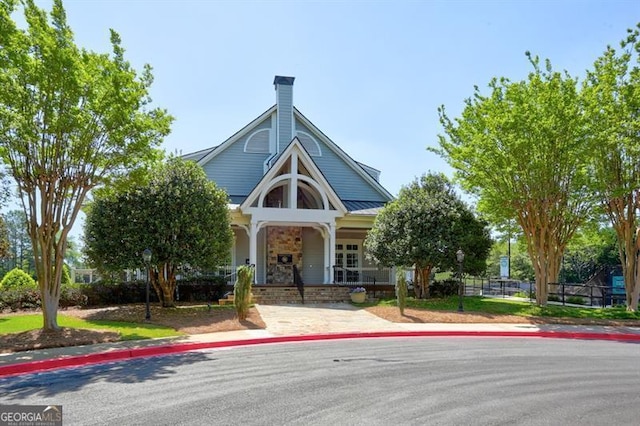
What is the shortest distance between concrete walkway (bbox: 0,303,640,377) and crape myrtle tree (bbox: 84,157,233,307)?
335cm

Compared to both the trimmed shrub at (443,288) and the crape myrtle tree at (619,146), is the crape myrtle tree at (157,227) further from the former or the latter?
the crape myrtle tree at (619,146)

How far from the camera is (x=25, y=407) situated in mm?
5660

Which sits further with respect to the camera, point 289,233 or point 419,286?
point 289,233

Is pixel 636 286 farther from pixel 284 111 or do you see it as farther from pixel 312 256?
pixel 284 111

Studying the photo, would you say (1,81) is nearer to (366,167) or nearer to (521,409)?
(521,409)

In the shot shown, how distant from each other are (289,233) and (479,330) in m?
12.5

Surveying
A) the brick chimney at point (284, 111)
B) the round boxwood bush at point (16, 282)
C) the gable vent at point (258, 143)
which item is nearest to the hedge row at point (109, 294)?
the round boxwood bush at point (16, 282)

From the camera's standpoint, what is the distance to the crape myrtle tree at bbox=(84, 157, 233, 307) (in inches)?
619

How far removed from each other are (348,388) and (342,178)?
805 inches

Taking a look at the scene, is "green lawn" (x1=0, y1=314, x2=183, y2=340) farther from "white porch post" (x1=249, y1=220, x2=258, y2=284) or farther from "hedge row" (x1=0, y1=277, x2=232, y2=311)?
"white porch post" (x1=249, y1=220, x2=258, y2=284)

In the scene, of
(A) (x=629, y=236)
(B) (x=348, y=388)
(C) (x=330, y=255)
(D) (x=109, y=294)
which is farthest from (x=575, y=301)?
(D) (x=109, y=294)

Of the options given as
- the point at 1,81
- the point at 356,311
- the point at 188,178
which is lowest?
the point at 356,311

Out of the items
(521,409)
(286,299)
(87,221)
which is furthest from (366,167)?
(521,409)

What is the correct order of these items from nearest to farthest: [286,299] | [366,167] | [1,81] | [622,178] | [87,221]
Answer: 1. [1,81]
2. [87,221]
3. [622,178]
4. [286,299]
5. [366,167]
